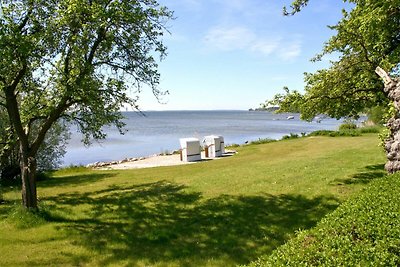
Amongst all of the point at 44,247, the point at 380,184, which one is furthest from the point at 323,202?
the point at 44,247

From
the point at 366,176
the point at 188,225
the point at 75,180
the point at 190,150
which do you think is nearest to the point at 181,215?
the point at 188,225

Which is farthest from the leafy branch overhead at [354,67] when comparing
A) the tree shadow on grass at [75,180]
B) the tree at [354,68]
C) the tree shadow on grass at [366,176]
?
the tree shadow on grass at [75,180]

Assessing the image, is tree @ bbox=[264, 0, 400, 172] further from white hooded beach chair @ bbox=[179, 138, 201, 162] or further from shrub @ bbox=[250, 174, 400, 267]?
white hooded beach chair @ bbox=[179, 138, 201, 162]

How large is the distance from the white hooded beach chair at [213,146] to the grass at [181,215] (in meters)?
10.2

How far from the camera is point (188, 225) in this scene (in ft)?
36.9

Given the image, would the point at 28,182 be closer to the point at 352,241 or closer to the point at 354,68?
the point at 352,241

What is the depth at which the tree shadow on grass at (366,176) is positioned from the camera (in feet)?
47.0

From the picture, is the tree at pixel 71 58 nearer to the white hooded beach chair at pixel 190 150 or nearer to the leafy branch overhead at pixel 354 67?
the leafy branch overhead at pixel 354 67

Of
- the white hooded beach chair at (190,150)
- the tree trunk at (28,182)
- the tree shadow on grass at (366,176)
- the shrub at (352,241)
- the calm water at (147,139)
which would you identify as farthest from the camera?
the calm water at (147,139)

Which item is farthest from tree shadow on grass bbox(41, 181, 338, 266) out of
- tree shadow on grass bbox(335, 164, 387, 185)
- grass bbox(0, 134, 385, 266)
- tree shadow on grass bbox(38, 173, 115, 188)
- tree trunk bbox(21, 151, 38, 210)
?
tree shadow on grass bbox(38, 173, 115, 188)

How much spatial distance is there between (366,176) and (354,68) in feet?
15.2

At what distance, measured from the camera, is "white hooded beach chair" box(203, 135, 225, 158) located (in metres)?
30.4

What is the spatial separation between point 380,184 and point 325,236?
4.15 m

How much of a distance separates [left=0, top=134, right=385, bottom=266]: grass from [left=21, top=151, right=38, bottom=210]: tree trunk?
1.61 feet
